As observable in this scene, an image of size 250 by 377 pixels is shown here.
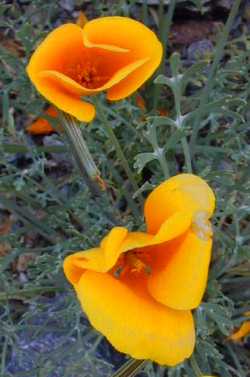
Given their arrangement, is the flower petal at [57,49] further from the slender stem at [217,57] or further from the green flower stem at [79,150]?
the slender stem at [217,57]

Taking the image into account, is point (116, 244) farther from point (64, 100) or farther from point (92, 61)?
point (92, 61)

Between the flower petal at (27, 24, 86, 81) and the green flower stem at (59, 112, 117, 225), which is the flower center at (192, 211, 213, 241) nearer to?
the green flower stem at (59, 112, 117, 225)

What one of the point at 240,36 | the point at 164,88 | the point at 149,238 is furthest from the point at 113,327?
the point at 240,36

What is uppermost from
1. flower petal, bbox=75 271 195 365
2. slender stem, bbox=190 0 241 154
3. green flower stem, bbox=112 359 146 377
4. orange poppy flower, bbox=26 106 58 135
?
slender stem, bbox=190 0 241 154

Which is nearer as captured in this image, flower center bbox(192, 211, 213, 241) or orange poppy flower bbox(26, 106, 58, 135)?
flower center bbox(192, 211, 213, 241)

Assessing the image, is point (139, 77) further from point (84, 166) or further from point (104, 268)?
point (104, 268)

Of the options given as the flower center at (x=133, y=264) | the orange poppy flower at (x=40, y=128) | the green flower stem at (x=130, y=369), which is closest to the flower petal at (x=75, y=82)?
the flower center at (x=133, y=264)

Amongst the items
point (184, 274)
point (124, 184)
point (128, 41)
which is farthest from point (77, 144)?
point (124, 184)

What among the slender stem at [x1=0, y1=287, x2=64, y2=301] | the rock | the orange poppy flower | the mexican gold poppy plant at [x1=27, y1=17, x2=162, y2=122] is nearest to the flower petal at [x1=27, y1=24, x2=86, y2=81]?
the mexican gold poppy plant at [x1=27, y1=17, x2=162, y2=122]
